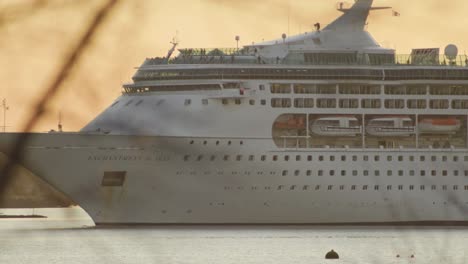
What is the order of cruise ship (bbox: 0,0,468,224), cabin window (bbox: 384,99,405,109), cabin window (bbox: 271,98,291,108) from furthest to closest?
1. cabin window (bbox: 384,99,405,109)
2. cabin window (bbox: 271,98,291,108)
3. cruise ship (bbox: 0,0,468,224)

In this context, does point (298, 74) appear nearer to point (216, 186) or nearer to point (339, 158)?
point (339, 158)

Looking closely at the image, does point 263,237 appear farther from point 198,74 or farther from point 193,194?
point 198,74

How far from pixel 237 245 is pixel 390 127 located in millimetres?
12653

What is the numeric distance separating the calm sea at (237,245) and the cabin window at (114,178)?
2.09 meters

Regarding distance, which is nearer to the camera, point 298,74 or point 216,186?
point 216,186

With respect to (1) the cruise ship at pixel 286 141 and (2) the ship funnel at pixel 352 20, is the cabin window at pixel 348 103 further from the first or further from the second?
(2) the ship funnel at pixel 352 20

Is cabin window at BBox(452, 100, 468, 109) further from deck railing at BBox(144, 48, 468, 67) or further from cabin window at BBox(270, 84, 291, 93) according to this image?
cabin window at BBox(270, 84, 291, 93)

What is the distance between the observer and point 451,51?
74625 mm

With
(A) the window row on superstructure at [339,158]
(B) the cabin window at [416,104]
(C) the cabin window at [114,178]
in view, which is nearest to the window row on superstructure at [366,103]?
(B) the cabin window at [416,104]

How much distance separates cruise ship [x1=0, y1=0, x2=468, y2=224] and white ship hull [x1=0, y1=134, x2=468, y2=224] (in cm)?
7

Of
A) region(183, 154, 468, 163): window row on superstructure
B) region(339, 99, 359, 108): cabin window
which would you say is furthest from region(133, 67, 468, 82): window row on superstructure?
region(183, 154, 468, 163): window row on superstructure

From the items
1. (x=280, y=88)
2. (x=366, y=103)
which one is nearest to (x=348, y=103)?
(x=366, y=103)

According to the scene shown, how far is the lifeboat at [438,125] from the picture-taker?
232 ft

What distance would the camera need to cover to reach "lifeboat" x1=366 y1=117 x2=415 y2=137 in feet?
229
